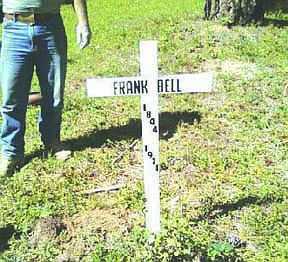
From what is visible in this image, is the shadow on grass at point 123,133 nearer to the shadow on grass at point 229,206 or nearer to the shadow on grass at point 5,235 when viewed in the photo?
the shadow on grass at point 5,235

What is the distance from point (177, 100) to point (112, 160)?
4.92ft

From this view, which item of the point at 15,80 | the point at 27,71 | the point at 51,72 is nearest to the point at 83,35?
the point at 51,72

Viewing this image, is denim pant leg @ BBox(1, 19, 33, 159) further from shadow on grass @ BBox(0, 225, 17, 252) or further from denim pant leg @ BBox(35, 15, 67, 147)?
shadow on grass @ BBox(0, 225, 17, 252)

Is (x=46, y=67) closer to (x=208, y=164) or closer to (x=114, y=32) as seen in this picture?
(x=208, y=164)

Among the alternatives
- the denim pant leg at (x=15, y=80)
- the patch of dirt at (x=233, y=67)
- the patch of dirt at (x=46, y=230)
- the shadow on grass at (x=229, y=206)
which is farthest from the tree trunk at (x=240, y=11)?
the patch of dirt at (x=46, y=230)

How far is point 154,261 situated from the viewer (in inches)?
147

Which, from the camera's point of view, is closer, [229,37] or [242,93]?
[242,93]

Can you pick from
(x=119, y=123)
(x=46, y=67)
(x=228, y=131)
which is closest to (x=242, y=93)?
(x=228, y=131)

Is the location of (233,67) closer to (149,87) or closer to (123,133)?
(123,133)

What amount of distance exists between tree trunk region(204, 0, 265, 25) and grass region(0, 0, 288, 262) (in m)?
1.07

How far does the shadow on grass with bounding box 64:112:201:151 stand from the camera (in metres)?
5.50

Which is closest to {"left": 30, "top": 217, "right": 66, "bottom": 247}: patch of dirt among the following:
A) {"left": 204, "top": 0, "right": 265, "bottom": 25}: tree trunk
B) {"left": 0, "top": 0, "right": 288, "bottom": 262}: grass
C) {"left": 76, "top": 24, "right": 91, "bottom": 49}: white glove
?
{"left": 0, "top": 0, "right": 288, "bottom": 262}: grass

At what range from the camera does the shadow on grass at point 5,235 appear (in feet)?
13.4

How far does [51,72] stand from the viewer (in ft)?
16.1
